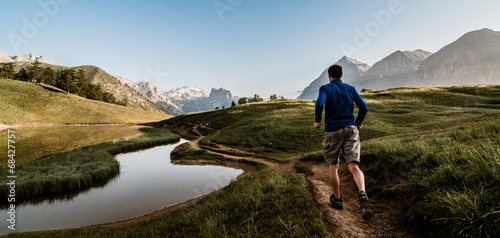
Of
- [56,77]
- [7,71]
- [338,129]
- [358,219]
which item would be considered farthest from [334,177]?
[7,71]

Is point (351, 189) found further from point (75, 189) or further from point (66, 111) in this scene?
point (66, 111)

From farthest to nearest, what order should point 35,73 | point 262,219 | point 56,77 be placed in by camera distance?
point 56,77 < point 35,73 < point 262,219

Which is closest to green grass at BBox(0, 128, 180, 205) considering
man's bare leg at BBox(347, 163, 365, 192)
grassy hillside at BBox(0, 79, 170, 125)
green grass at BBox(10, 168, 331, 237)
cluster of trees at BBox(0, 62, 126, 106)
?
green grass at BBox(10, 168, 331, 237)

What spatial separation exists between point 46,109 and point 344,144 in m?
108

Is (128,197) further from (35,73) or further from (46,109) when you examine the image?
(35,73)

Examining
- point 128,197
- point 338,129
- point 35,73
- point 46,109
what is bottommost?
point 128,197

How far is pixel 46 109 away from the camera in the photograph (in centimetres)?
7388

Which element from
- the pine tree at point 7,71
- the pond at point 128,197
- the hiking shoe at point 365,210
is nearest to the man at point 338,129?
the hiking shoe at point 365,210

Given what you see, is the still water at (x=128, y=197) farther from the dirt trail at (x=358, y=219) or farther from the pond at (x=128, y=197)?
the dirt trail at (x=358, y=219)

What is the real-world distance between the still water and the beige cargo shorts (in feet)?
43.1

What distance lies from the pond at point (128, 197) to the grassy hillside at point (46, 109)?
68.9m

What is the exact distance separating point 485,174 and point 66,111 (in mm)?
108280

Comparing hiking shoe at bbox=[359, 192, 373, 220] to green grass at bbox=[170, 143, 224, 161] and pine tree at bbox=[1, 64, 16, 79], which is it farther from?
pine tree at bbox=[1, 64, 16, 79]

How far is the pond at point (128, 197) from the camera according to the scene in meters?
11.6
